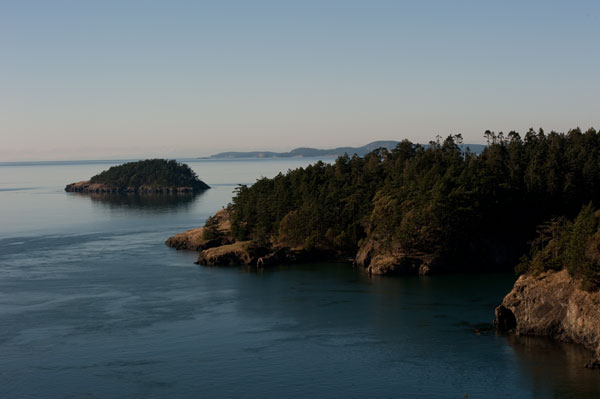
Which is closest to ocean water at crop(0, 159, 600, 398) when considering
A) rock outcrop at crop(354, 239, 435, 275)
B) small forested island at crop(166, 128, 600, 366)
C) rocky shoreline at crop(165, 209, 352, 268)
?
rock outcrop at crop(354, 239, 435, 275)

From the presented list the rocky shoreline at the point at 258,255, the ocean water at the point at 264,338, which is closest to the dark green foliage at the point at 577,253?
the ocean water at the point at 264,338

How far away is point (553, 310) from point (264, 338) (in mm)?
30954

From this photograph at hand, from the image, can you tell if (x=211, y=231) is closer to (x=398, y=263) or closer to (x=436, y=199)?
(x=398, y=263)

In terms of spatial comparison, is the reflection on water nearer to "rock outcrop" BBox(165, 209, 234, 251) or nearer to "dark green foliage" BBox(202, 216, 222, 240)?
"rock outcrop" BBox(165, 209, 234, 251)

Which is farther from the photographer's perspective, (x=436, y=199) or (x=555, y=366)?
(x=436, y=199)

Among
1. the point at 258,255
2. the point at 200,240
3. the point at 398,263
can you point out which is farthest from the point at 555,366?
the point at 200,240

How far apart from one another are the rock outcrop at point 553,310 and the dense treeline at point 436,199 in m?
37.5

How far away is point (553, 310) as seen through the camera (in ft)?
231

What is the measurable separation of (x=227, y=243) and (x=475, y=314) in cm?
7003

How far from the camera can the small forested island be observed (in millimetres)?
113000

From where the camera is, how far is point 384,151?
159 metres

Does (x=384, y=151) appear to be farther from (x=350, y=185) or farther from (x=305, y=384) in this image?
(x=305, y=384)

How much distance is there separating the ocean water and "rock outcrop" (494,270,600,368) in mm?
2062

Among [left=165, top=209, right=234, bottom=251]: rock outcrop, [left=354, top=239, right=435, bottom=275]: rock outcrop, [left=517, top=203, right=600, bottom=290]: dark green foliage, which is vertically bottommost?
[left=354, top=239, right=435, bottom=275]: rock outcrop
